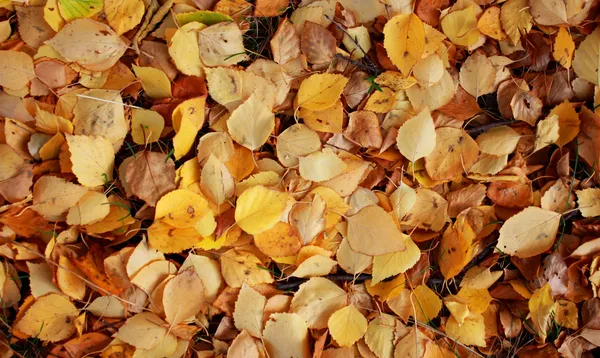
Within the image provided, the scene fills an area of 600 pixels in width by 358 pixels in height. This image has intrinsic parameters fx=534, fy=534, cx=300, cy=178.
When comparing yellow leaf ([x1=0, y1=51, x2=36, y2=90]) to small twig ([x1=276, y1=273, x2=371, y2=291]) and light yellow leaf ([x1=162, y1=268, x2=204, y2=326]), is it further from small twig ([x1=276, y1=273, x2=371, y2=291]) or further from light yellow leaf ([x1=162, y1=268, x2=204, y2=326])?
small twig ([x1=276, y1=273, x2=371, y2=291])

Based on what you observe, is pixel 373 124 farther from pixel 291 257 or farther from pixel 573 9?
pixel 573 9

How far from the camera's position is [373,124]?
920 mm

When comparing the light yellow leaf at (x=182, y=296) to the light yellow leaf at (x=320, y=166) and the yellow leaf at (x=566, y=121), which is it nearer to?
the light yellow leaf at (x=320, y=166)

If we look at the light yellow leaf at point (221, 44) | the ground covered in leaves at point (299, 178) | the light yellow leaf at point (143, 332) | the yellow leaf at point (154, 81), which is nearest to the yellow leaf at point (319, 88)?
the ground covered in leaves at point (299, 178)

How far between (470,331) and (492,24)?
54 cm

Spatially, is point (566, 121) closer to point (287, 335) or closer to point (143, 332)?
point (287, 335)

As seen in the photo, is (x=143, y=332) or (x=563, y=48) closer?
(x=143, y=332)

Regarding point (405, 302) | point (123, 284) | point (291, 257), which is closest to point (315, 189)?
point (291, 257)

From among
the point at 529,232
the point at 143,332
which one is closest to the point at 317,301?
the point at 143,332

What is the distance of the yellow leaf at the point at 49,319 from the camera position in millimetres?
841

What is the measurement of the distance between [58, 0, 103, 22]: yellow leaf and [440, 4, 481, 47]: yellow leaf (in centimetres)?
58

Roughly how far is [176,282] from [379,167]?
0.39 meters

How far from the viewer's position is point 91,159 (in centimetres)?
85

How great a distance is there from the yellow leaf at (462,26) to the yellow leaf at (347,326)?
50 centimetres
